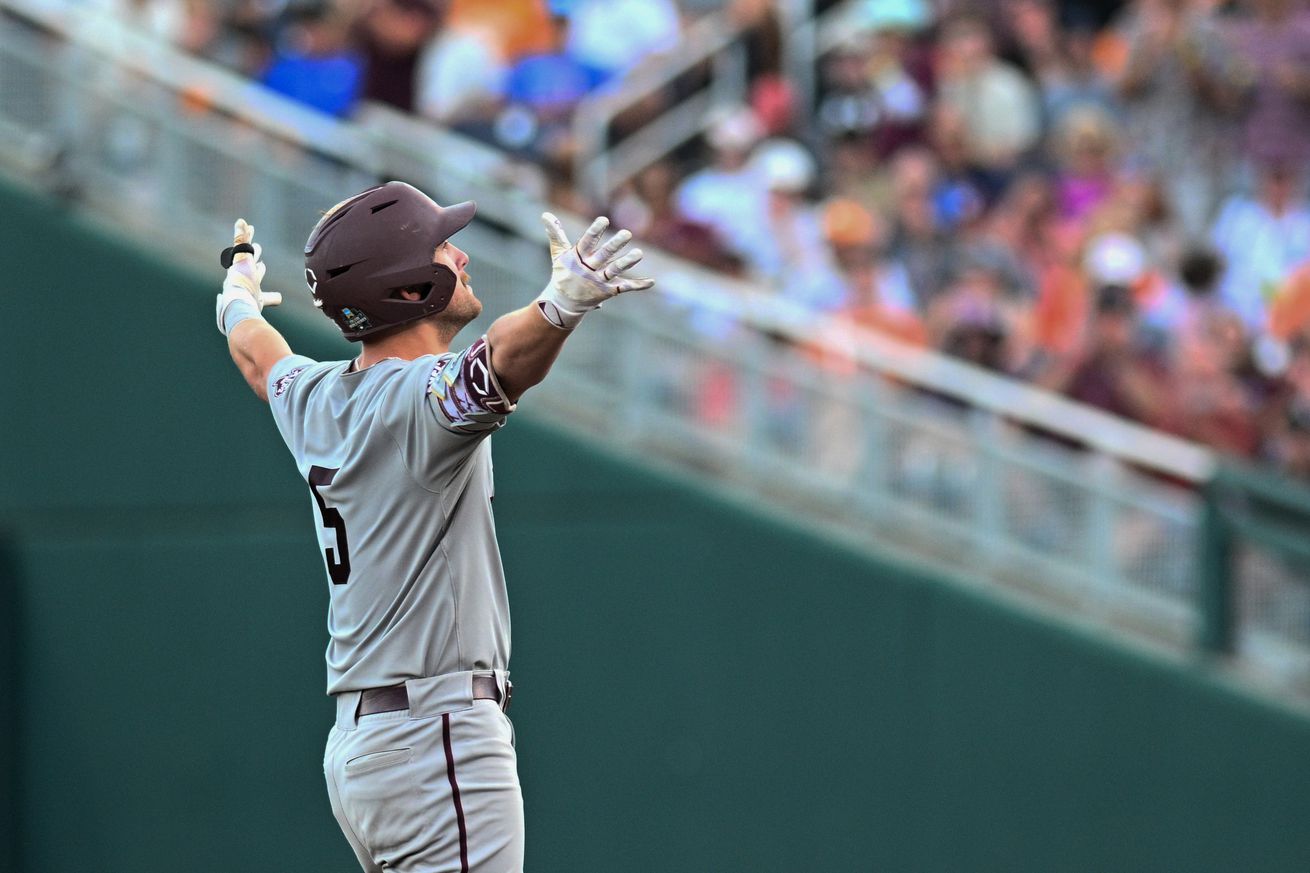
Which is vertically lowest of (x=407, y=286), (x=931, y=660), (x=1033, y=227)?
(x=407, y=286)

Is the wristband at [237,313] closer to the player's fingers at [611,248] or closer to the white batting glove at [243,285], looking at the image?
the white batting glove at [243,285]

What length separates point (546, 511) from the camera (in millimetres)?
8156

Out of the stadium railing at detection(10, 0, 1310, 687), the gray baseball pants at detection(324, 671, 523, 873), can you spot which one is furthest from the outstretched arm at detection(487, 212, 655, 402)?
the stadium railing at detection(10, 0, 1310, 687)

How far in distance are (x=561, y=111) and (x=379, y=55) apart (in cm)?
108

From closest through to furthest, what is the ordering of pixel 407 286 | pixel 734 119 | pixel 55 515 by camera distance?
pixel 407 286
pixel 55 515
pixel 734 119

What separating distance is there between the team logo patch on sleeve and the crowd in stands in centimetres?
468

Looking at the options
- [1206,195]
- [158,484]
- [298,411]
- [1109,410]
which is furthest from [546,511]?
[1206,195]

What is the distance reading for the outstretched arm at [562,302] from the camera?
3.53 meters

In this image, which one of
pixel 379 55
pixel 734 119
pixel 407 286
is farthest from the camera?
pixel 734 119

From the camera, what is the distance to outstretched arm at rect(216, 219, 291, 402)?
4686 mm

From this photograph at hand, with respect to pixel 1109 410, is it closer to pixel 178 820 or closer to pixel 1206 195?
pixel 1206 195

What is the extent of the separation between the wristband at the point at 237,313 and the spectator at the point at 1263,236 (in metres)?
6.36

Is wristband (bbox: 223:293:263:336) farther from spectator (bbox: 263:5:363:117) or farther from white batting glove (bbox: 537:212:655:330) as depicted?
spectator (bbox: 263:5:363:117)

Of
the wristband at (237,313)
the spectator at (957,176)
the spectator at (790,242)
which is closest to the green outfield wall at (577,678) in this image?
the spectator at (790,242)
